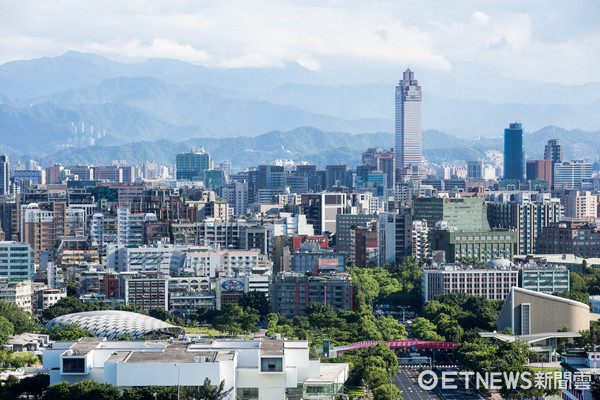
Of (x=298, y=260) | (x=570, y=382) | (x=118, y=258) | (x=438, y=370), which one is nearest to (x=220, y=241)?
(x=118, y=258)

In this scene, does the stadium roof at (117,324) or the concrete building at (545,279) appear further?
the concrete building at (545,279)

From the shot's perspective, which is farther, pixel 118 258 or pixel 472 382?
pixel 118 258

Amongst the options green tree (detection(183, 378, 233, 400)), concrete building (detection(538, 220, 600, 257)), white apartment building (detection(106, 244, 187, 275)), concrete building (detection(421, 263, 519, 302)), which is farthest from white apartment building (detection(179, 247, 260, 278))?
green tree (detection(183, 378, 233, 400))

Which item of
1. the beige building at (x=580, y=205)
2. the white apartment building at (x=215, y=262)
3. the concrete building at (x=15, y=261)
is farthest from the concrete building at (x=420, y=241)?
the beige building at (x=580, y=205)

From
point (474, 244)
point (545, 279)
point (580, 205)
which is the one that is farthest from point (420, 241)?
point (580, 205)

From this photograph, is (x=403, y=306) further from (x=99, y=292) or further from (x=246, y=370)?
(x=246, y=370)

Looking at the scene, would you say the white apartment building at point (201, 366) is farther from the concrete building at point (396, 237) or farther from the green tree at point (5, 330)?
the concrete building at point (396, 237)

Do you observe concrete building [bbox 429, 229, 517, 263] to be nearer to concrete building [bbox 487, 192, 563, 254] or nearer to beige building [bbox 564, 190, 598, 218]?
concrete building [bbox 487, 192, 563, 254]
